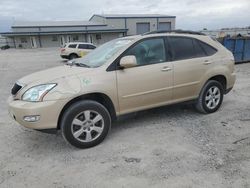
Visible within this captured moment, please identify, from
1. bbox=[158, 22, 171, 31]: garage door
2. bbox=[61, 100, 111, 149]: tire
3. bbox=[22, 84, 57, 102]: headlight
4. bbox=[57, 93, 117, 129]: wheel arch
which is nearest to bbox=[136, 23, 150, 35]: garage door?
bbox=[158, 22, 171, 31]: garage door

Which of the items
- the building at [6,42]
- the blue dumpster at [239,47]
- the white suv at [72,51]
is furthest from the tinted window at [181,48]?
the building at [6,42]

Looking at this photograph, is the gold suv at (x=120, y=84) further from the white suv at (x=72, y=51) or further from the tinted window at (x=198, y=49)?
the white suv at (x=72, y=51)

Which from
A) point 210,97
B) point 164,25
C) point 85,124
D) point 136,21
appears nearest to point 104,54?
point 85,124

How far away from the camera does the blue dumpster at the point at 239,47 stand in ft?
40.3

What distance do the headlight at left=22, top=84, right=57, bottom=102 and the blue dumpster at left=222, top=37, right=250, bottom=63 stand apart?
36.4 feet

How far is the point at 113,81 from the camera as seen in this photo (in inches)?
147

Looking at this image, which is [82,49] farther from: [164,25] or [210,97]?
[164,25]

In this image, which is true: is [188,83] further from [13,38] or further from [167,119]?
[13,38]

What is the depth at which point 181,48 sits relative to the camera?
446cm

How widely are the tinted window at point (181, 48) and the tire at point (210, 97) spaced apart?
751 mm

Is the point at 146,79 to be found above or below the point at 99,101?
above

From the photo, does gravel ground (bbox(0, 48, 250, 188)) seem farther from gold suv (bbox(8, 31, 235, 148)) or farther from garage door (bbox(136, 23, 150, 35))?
garage door (bbox(136, 23, 150, 35))

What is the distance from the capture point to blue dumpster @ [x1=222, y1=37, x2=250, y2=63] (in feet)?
40.3

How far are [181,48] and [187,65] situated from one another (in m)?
0.35
